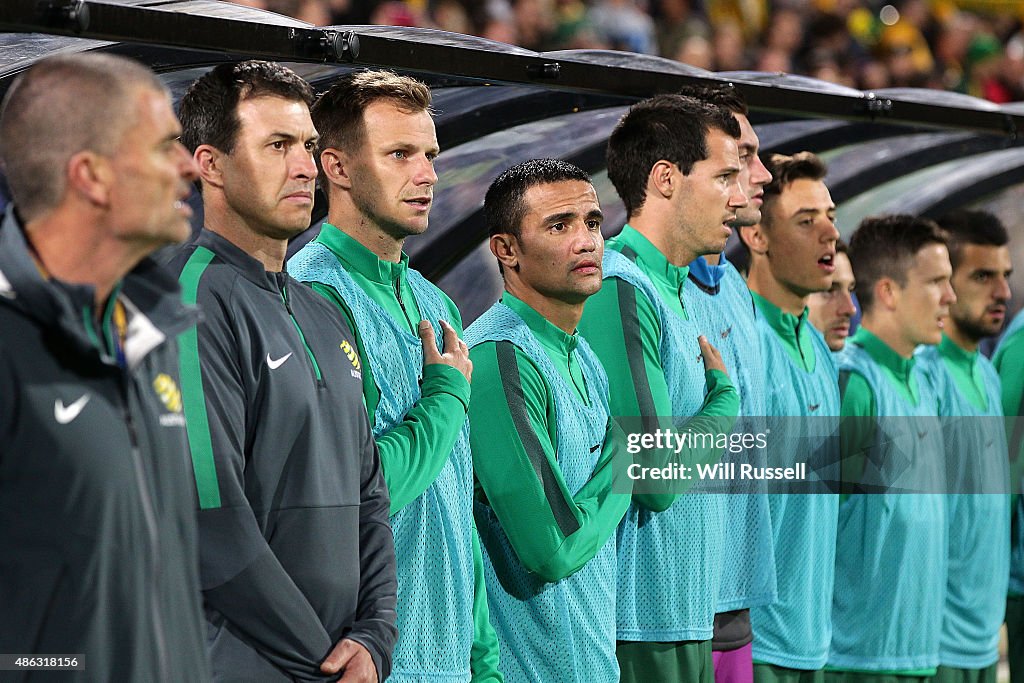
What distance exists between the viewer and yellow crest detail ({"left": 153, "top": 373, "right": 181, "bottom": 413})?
197 cm

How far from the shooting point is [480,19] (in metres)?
8.40

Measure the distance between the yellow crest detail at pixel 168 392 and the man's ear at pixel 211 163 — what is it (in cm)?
55

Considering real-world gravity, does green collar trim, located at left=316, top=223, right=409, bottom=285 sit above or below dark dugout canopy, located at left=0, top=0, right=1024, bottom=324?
below

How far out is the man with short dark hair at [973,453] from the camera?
15.5ft

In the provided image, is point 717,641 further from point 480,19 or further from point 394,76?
point 480,19

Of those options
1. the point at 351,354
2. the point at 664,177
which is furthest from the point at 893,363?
the point at 351,354

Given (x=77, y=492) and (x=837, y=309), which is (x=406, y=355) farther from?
(x=837, y=309)

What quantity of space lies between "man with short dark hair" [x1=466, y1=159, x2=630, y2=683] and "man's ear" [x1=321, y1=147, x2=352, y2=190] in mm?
501

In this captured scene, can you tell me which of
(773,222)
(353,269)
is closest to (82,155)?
(353,269)

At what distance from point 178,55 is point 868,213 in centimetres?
310

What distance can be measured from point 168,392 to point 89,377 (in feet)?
0.56

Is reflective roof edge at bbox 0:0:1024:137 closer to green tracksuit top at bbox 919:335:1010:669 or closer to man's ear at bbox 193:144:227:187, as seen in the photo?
man's ear at bbox 193:144:227:187

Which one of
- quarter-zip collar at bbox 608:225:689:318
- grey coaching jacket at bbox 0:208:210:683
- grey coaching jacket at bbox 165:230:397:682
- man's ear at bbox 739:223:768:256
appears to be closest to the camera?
grey coaching jacket at bbox 0:208:210:683

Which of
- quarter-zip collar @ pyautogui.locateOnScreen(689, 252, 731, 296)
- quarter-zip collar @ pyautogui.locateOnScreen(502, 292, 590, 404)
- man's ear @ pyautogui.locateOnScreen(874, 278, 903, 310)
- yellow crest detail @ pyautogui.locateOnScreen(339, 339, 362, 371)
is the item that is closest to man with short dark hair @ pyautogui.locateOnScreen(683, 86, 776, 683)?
quarter-zip collar @ pyautogui.locateOnScreen(689, 252, 731, 296)
